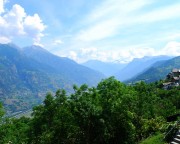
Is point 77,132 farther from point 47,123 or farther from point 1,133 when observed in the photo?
point 1,133

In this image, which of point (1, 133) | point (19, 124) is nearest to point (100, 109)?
point (1, 133)

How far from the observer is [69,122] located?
137 ft

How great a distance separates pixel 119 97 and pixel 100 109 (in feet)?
13.0

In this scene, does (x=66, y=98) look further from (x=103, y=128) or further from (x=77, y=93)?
(x=103, y=128)

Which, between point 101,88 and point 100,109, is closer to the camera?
point 100,109

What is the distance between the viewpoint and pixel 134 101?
4500 centimetres

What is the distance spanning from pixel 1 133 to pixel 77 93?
1774 cm

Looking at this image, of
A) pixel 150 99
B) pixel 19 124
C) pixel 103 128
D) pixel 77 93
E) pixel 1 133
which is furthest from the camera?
pixel 19 124

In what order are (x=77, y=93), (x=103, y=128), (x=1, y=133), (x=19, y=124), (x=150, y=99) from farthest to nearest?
(x=19, y=124), (x=150, y=99), (x=1, y=133), (x=77, y=93), (x=103, y=128)

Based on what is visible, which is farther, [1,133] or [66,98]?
[1,133]

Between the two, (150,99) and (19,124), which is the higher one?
(150,99)

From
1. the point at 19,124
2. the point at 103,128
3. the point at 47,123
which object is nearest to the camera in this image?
the point at 103,128

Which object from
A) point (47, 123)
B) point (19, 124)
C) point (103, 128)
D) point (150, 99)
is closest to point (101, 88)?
point (103, 128)

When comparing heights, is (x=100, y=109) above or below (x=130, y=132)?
above
